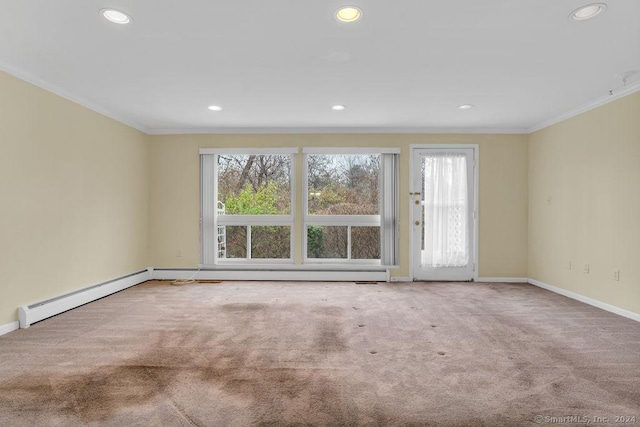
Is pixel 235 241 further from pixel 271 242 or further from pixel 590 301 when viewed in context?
pixel 590 301

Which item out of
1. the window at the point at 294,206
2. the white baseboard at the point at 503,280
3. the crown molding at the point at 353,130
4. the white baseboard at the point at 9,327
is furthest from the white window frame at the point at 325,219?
the white baseboard at the point at 9,327

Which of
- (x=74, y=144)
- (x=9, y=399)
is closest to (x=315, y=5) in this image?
(x=9, y=399)

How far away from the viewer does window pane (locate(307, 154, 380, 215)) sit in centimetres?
552

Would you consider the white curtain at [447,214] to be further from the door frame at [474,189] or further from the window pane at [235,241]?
the window pane at [235,241]

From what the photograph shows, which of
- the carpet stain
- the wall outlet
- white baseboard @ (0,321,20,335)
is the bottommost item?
the carpet stain

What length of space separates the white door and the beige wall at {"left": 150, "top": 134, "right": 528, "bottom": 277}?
0.15m

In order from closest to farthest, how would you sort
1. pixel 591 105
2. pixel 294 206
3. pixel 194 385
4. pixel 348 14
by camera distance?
pixel 194 385 < pixel 348 14 < pixel 591 105 < pixel 294 206

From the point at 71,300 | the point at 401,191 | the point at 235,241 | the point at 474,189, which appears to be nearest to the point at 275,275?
the point at 235,241

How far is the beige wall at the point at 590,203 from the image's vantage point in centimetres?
358

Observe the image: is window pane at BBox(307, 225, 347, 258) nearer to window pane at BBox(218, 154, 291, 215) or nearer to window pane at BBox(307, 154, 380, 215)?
window pane at BBox(307, 154, 380, 215)

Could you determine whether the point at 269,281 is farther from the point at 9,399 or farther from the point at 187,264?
the point at 9,399

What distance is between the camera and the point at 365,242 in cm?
555

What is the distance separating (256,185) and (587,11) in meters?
4.53

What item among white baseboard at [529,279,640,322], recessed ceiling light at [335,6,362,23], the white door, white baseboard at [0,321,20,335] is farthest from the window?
recessed ceiling light at [335,6,362,23]
